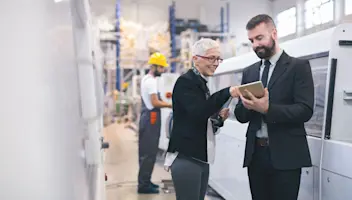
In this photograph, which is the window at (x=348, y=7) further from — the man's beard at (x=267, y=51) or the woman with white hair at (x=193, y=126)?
the woman with white hair at (x=193, y=126)

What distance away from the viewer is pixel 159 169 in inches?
211

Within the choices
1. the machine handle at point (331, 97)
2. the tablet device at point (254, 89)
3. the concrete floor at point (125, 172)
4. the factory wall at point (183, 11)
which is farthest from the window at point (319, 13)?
the factory wall at point (183, 11)

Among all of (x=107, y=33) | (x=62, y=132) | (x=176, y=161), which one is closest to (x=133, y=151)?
(x=107, y=33)

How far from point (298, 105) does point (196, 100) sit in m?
0.45

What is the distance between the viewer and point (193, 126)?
1.69m

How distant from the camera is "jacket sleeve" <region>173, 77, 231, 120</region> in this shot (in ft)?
5.27

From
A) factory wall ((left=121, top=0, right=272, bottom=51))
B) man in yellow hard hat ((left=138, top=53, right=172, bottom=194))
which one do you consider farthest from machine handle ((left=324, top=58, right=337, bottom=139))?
factory wall ((left=121, top=0, right=272, bottom=51))

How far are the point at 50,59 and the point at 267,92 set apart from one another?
42.3 inches

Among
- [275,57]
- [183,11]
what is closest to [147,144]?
[275,57]

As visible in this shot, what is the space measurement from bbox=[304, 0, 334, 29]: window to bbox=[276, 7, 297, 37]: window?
0.15 meters

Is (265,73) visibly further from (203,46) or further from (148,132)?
(148,132)

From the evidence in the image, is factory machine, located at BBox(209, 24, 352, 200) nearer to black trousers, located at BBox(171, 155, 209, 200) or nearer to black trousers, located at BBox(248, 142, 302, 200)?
black trousers, located at BBox(248, 142, 302, 200)

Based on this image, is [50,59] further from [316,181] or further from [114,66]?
[114,66]

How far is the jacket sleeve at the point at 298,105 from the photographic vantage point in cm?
150
